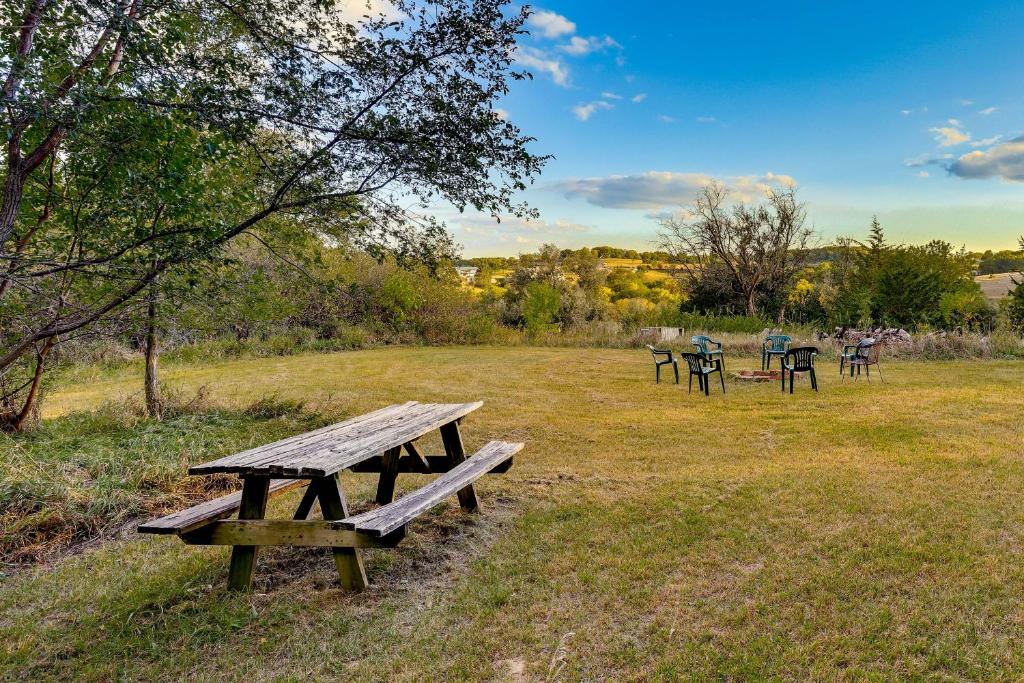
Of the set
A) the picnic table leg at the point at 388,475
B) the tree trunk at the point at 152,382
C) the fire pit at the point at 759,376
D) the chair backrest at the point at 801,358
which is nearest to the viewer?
the picnic table leg at the point at 388,475

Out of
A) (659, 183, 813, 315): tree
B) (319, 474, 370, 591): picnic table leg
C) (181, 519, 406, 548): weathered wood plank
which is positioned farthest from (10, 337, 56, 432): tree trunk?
(659, 183, 813, 315): tree

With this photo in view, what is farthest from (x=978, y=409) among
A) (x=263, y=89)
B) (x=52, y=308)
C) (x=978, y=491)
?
(x=52, y=308)

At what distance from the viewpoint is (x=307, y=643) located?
2.33 meters

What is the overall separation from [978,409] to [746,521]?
5.19m

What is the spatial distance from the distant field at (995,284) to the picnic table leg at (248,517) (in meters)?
20.3

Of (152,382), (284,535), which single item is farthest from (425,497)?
(152,382)

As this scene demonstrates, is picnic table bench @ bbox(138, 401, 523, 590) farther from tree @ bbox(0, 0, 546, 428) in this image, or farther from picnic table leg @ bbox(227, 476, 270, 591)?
tree @ bbox(0, 0, 546, 428)

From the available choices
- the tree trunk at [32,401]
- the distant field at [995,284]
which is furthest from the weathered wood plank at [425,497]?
the distant field at [995,284]

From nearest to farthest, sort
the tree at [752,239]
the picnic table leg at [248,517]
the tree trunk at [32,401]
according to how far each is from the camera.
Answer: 1. the picnic table leg at [248,517]
2. the tree trunk at [32,401]
3. the tree at [752,239]

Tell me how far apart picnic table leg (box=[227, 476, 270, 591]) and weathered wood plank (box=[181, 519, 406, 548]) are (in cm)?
6

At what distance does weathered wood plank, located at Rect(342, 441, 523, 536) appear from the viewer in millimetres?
2480

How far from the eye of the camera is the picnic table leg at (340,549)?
107 inches

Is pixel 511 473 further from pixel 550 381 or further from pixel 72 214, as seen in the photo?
pixel 550 381

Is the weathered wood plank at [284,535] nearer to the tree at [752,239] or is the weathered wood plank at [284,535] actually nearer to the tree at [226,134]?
the tree at [226,134]
